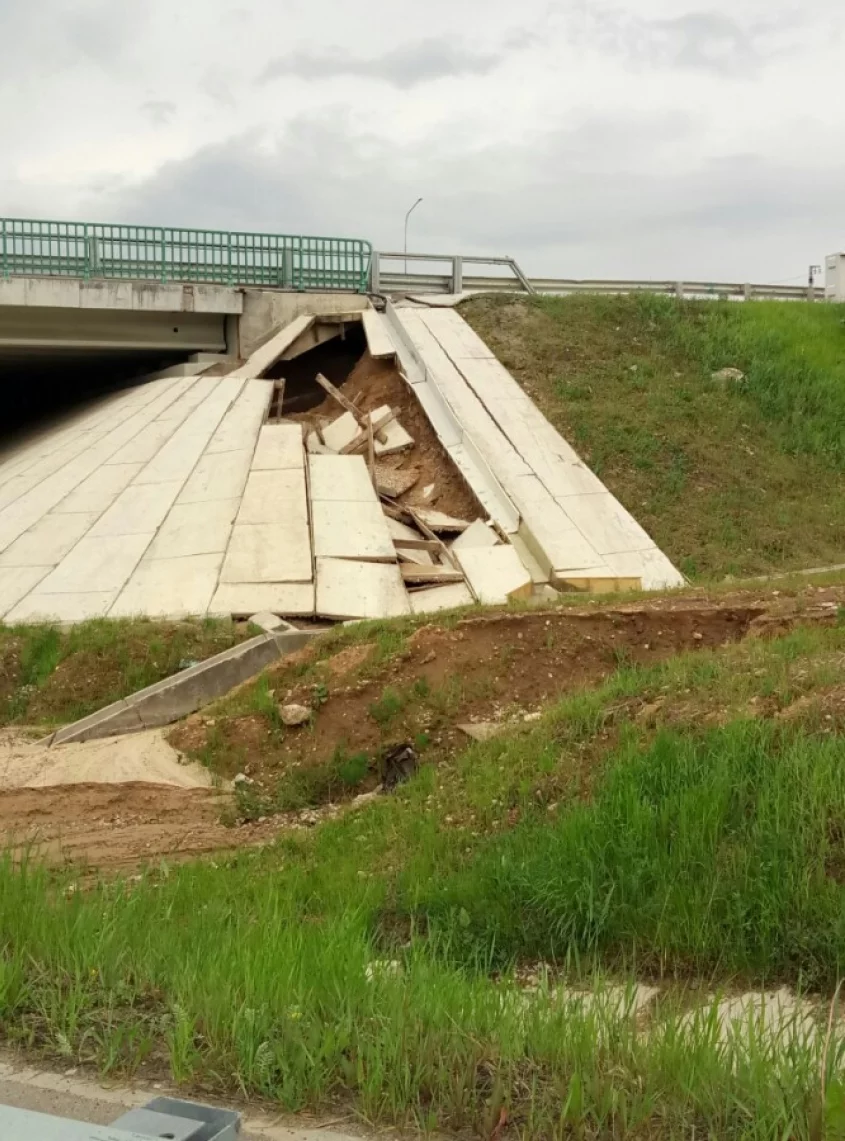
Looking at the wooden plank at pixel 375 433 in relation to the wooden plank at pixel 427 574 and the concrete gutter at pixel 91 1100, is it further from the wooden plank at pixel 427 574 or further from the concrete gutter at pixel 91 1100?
the concrete gutter at pixel 91 1100

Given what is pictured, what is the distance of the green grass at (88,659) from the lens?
10.8 metres

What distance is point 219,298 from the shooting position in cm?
2055

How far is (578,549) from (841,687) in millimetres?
8324

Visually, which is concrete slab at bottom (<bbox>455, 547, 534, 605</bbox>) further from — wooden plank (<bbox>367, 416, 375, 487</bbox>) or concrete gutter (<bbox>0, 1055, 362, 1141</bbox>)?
concrete gutter (<bbox>0, 1055, 362, 1141</bbox>)

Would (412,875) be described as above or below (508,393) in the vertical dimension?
below

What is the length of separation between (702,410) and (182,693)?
1169 centimetres

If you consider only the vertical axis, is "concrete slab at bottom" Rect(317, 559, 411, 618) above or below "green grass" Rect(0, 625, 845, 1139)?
above

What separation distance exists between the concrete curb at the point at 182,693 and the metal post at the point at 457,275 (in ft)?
45.5

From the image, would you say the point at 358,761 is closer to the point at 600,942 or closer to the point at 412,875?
the point at 412,875

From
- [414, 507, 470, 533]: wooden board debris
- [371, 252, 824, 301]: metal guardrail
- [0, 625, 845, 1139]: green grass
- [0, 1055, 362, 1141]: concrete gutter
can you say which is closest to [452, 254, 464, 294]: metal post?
[371, 252, 824, 301]: metal guardrail

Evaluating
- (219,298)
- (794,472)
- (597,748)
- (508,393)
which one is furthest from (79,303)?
(597,748)

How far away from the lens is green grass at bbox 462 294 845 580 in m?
15.8

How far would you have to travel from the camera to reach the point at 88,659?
11.0 metres

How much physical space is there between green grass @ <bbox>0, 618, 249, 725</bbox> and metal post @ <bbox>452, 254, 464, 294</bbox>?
530 inches
